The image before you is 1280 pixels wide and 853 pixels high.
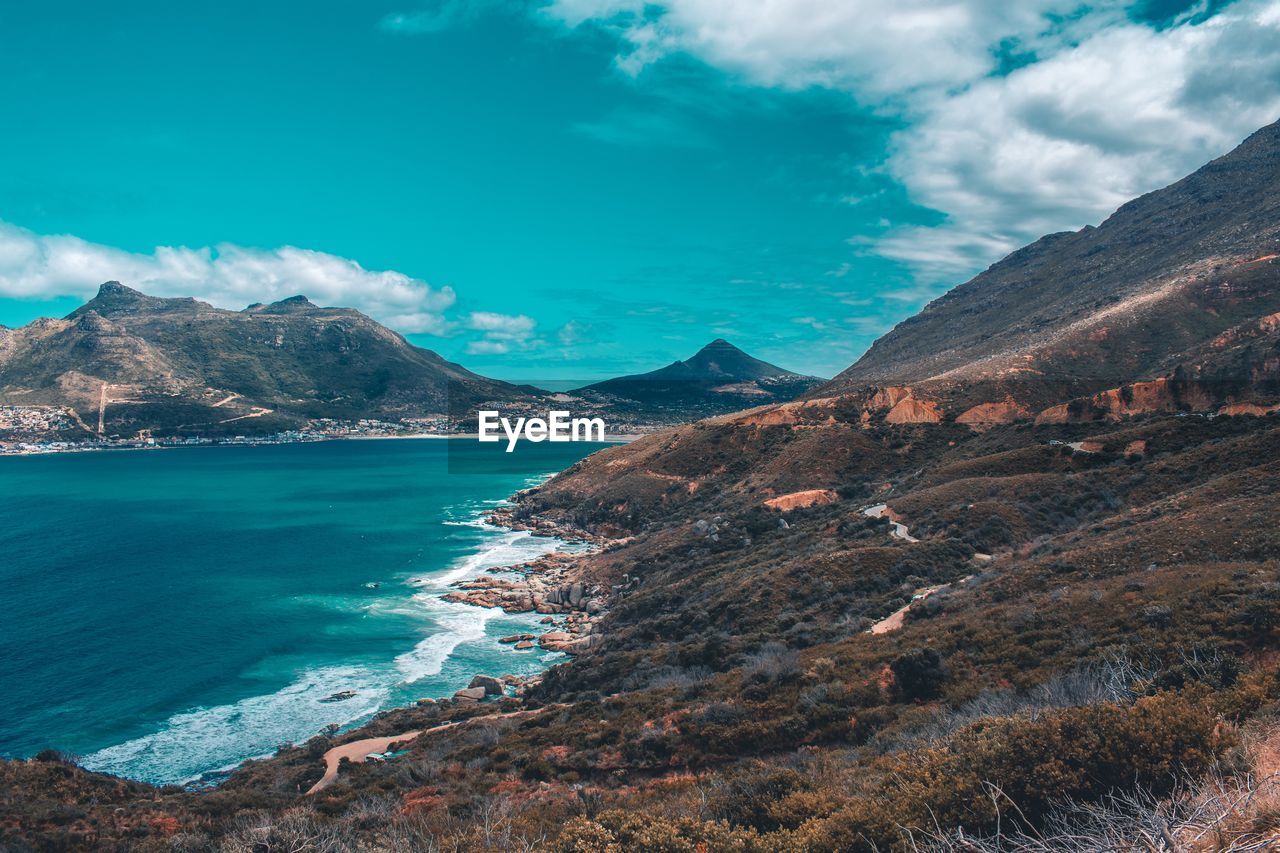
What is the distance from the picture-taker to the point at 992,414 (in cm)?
5612

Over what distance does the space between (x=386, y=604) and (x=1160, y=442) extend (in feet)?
153

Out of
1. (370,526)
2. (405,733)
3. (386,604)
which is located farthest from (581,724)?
(370,526)

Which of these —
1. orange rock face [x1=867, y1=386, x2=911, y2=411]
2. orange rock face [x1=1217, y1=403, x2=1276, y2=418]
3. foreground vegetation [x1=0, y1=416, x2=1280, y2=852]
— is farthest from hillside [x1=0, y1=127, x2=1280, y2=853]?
orange rock face [x1=867, y1=386, x2=911, y2=411]

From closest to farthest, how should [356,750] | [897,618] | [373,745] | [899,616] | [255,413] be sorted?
[356,750], [373,745], [897,618], [899,616], [255,413]

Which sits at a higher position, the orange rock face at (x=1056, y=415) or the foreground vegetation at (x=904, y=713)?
the orange rock face at (x=1056, y=415)

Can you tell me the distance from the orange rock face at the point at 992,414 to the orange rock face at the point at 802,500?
14920 millimetres

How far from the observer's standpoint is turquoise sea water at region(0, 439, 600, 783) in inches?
1129

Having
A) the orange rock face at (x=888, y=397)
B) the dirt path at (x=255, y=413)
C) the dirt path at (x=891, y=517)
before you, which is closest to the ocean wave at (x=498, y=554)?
the dirt path at (x=891, y=517)

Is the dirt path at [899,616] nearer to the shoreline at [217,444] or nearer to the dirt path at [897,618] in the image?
the dirt path at [897,618]

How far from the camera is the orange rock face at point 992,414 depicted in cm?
5488

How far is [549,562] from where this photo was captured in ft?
181

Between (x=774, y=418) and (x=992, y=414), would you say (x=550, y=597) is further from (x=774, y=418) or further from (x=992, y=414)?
(x=992, y=414)

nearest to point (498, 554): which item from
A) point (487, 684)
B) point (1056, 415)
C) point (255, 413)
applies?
point (487, 684)

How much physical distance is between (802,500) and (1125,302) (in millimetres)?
48072
